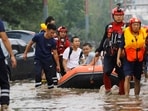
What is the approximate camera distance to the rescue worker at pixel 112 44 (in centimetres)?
1265

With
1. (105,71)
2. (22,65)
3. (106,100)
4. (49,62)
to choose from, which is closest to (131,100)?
(106,100)

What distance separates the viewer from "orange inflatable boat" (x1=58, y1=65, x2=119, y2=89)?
48.0 feet

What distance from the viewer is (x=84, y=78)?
14742mm

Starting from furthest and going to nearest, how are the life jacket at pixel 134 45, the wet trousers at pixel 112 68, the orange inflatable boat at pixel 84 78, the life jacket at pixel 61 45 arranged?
1. the life jacket at pixel 61 45
2. the orange inflatable boat at pixel 84 78
3. the wet trousers at pixel 112 68
4. the life jacket at pixel 134 45

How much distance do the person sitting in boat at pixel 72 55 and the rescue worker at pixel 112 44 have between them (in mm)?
3155

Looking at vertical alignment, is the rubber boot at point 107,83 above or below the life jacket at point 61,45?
below

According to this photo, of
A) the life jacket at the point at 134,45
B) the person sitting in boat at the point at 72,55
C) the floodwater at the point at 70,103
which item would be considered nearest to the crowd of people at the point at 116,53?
the life jacket at the point at 134,45

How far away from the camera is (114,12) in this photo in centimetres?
1259

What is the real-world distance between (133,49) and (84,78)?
2849 mm

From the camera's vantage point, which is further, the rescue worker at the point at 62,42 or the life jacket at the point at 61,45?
the life jacket at the point at 61,45

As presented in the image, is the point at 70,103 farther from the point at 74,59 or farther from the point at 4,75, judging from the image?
the point at 74,59

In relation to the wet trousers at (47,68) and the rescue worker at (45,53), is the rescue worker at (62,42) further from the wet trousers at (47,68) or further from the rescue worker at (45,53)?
the wet trousers at (47,68)

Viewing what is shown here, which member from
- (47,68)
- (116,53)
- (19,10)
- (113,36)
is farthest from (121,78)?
(19,10)

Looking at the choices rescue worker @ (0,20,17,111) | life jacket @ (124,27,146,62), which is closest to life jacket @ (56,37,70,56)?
life jacket @ (124,27,146,62)
